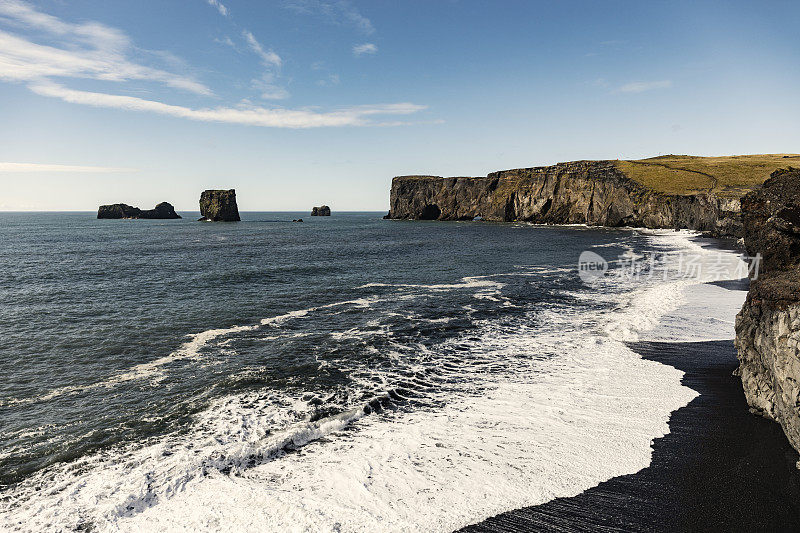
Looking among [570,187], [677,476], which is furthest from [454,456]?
[570,187]

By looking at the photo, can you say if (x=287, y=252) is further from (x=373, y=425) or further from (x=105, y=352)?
(x=373, y=425)

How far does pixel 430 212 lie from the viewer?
194m

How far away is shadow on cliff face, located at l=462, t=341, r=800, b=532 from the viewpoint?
852 cm

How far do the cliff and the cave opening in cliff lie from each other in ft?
1.57

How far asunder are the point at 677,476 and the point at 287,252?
197 ft

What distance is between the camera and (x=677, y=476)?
1002 cm

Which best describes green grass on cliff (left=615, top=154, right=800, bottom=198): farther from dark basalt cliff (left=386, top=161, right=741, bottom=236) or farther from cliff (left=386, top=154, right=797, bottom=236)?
dark basalt cliff (left=386, top=161, right=741, bottom=236)

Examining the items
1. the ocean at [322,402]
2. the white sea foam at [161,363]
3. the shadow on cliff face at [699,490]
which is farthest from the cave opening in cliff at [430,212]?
the shadow on cliff face at [699,490]

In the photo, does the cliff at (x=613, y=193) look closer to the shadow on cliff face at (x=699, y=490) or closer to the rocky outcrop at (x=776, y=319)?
the rocky outcrop at (x=776, y=319)

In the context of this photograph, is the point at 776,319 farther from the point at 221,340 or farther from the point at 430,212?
the point at 430,212

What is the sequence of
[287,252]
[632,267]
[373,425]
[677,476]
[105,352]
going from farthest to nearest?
[287,252] < [632,267] < [105,352] < [373,425] < [677,476]

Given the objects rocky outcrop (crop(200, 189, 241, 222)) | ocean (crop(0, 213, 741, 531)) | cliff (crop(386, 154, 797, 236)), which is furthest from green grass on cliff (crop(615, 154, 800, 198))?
rocky outcrop (crop(200, 189, 241, 222))

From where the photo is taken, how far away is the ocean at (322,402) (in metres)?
9.46

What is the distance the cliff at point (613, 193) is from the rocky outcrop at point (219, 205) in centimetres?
8982
